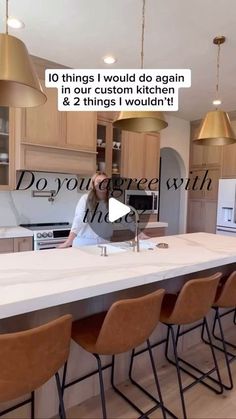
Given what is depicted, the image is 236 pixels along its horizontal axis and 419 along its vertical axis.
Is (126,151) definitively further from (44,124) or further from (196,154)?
(196,154)

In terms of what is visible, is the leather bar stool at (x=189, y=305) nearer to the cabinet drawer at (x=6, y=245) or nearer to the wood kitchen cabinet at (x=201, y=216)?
the cabinet drawer at (x=6, y=245)

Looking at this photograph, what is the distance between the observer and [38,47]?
285 cm

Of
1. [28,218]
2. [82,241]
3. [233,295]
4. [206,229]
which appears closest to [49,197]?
[28,218]

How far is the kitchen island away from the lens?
1158 mm

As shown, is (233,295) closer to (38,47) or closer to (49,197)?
(49,197)

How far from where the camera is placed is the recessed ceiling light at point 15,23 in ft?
7.80

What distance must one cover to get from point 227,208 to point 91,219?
263cm

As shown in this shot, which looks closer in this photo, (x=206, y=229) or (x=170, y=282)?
(x=170, y=282)

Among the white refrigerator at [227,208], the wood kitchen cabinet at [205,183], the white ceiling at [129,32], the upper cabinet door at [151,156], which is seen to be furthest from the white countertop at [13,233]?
the wood kitchen cabinet at [205,183]

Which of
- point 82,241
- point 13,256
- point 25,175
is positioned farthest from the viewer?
point 25,175

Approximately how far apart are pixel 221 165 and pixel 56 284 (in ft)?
14.2

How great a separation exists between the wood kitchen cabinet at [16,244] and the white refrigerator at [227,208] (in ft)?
9.59

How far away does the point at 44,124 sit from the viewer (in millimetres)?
3268

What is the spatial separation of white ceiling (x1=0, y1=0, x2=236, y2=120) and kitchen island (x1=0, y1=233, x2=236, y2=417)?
1.81 meters
